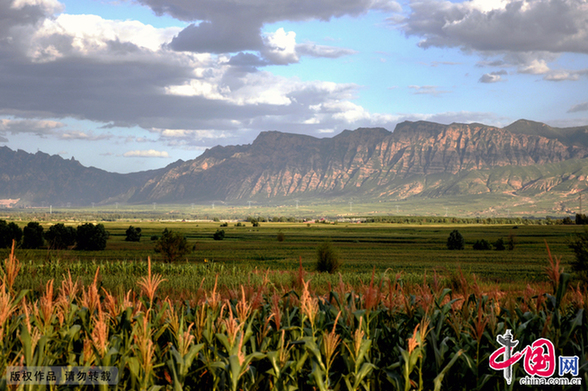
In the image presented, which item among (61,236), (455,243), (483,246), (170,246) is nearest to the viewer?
(170,246)

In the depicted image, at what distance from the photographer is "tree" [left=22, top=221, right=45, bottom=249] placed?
2572 inches

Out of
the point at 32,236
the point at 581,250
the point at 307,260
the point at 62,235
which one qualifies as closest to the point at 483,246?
the point at 307,260

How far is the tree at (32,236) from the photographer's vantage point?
65338 millimetres

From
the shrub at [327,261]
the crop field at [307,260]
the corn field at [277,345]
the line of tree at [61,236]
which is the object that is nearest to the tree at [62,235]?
the line of tree at [61,236]

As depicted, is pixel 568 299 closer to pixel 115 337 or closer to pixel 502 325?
pixel 502 325

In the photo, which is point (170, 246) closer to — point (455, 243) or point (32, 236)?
point (32, 236)

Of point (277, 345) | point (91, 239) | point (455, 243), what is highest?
point (277, 345)

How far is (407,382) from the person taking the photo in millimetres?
5145

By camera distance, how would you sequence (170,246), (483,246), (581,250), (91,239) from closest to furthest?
(581,250) < (170,246) < (91,239) < (483,246)

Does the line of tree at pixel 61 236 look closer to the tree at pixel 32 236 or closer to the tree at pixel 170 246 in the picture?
the tree at pixel 32 236

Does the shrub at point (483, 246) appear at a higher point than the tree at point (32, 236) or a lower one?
lower

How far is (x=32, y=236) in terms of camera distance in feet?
217

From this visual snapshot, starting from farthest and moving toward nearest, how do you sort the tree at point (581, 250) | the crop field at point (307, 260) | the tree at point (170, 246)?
the tree at point (170, 246) < the crop field at point (307, 260) < the tree at point (581, 250)

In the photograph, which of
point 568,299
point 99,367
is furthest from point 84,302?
point 568,299
